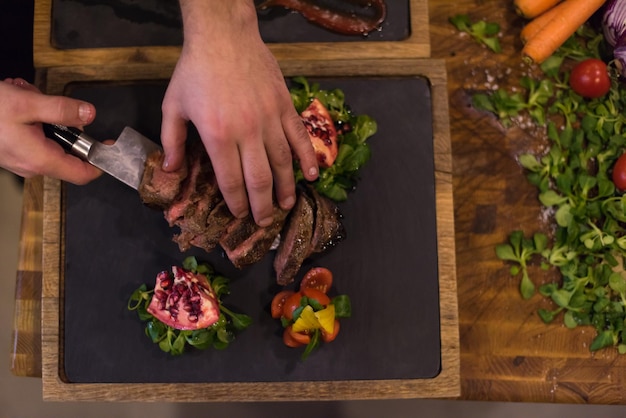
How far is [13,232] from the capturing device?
2.31 m

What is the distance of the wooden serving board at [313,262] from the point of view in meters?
1.84

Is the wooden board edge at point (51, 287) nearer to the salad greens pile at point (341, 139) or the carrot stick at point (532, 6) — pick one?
the salad greens pile at point (341, 139)

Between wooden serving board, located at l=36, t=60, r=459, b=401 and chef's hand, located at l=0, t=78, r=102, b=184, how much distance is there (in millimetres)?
354

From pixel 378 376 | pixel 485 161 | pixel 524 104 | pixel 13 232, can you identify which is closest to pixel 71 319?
pixel 13 232

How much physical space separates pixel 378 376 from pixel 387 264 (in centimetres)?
36

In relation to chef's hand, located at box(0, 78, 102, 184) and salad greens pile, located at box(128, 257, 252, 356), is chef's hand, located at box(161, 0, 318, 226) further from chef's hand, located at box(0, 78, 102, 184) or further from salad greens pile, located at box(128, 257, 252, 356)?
salad greens pile, located at box(128, 257, 252, 356)

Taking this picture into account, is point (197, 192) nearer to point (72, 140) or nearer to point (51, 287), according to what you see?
point (72, 140)

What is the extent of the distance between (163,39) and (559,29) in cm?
141

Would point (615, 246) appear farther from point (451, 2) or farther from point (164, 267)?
point (164, 267)

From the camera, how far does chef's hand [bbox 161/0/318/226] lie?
135 cm

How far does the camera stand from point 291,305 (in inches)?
69.2

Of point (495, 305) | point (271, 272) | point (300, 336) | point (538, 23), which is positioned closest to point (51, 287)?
point (271, 272)

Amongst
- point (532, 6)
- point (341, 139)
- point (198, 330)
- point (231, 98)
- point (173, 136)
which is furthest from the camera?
point (532, 6)

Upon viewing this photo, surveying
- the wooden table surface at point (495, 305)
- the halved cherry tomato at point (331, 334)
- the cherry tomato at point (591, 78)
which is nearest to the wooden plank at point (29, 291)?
the wooden table surface at point (495, 305)
